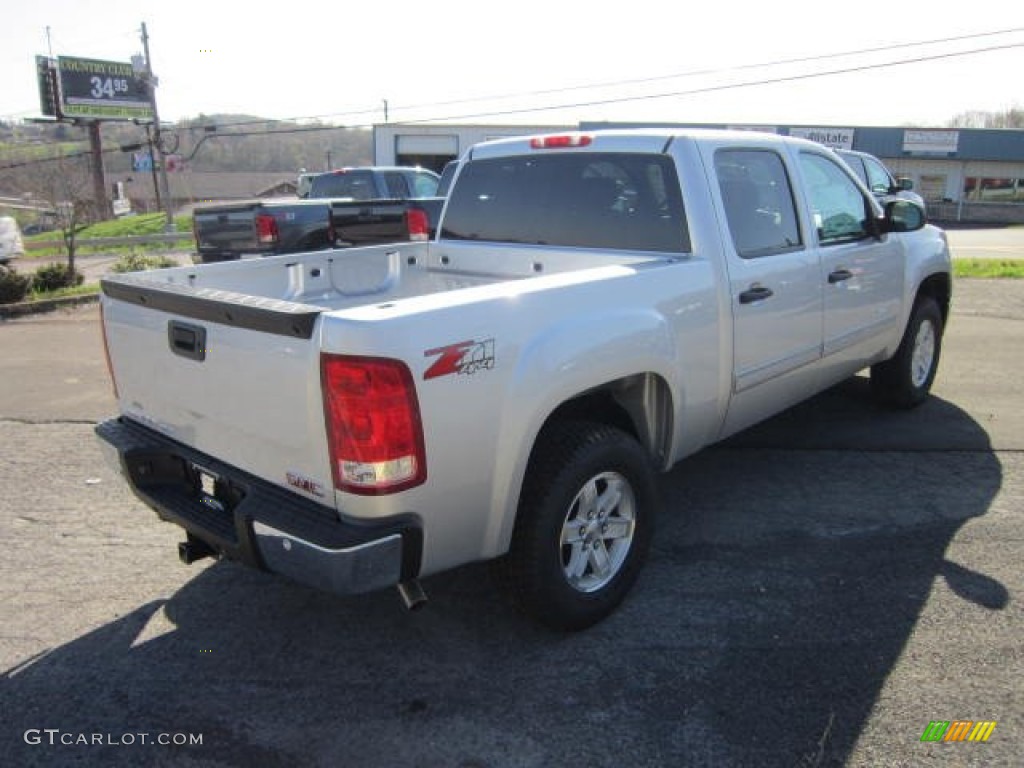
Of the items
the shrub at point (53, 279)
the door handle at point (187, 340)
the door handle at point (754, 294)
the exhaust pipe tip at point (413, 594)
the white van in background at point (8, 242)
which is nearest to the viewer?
the exhaust pipe tip at point (413, 594)

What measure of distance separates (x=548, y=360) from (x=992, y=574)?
240 cm

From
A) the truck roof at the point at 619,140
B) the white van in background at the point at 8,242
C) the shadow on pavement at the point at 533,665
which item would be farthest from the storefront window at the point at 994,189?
the shadow on pavement at the point at 533,665

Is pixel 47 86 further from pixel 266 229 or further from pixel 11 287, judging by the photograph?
pixel 266 229

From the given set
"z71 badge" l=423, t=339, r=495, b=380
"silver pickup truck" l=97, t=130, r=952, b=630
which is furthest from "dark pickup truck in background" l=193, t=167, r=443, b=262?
"z71 badge" l=423, t=339, r=495, b=380

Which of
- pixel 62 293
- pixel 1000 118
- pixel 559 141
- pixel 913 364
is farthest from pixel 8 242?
pixel 1000 118

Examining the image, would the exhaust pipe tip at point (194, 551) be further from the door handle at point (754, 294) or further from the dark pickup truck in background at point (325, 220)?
the dark pickup truck in background at point (325, 220)

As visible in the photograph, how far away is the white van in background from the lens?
54.7 feet

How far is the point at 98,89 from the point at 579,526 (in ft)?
182

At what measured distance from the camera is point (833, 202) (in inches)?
188

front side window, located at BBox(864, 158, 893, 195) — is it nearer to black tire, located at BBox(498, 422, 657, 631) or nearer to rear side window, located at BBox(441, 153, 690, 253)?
rear side window, located at BBox(441, 153, 690, 253)

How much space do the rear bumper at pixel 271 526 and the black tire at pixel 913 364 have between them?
4400mm

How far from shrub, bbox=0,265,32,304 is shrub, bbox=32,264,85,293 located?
75cm

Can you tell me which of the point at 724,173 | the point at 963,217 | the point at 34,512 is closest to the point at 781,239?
the point at 724,173

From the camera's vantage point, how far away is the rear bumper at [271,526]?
2477 millimetres
